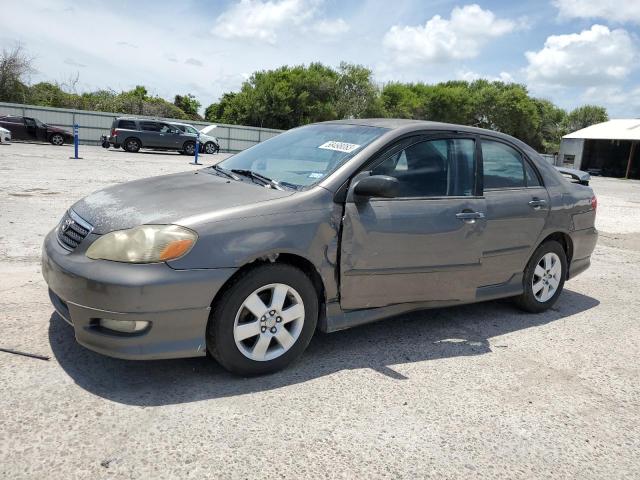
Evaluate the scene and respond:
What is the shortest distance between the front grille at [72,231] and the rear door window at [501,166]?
2944mm

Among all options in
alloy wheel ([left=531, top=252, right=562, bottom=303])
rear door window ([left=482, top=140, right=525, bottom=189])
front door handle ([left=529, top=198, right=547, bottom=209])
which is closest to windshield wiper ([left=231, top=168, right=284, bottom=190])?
rear door window ([left=482, top=140, right=525, bottom=189])

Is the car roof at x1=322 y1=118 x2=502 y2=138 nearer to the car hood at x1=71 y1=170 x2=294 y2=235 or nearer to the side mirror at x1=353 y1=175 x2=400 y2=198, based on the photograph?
the side mirror at x1=353 y1=175 x2=400 y2=198

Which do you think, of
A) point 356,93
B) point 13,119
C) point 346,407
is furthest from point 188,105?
point 346,407

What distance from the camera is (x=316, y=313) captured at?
3.37 meters

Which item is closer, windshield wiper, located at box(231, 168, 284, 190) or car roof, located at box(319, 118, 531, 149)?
windshield wiper, located at box(231, 168, 284, 190)

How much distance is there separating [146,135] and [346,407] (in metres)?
25.0

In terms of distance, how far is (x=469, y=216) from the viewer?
13.2 feet

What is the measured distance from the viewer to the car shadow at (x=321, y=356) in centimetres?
301

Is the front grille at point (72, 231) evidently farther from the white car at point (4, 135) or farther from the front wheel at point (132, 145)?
the front wheel at point (132, 145)

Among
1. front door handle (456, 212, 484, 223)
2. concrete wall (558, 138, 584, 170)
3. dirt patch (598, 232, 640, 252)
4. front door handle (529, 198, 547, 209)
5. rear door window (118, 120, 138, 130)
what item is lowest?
dirt patch (598, 232, 640, 252)

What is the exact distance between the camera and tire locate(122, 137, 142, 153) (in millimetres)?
25422

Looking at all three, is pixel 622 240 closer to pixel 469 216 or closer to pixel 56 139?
pixel 469 216

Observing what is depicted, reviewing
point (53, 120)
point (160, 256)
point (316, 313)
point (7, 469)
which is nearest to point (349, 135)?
point (316, 313)

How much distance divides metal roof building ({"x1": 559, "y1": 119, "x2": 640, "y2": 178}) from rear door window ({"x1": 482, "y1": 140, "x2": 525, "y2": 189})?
4338 centimetres
